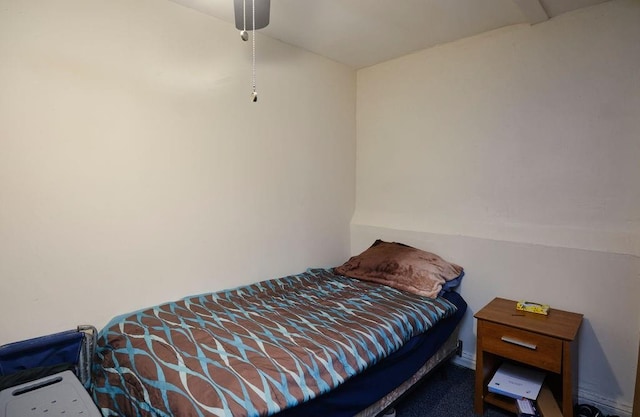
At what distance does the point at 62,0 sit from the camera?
1664 millimetres

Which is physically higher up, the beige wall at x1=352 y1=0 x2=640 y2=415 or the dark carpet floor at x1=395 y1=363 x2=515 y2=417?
the beige wall at x1=352 y1=0 x2=640 y2=415

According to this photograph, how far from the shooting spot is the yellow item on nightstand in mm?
2094

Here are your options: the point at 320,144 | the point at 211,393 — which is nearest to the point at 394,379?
the point at 211,393

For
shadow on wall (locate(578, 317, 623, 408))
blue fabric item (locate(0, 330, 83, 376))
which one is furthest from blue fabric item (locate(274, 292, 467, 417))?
blue fabric item (locate(0, 330, 83, 376))

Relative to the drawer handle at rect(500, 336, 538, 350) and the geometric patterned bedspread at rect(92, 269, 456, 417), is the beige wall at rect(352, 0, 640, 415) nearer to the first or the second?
the drawer handle at rect(500, 336, 538, 350)

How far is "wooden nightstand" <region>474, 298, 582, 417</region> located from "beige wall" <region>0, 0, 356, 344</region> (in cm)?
144

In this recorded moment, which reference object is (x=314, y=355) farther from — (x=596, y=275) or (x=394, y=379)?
(x=596, y=275)

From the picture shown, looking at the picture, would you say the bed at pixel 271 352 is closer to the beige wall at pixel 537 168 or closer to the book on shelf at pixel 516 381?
the book on shelf at pixel 516 381

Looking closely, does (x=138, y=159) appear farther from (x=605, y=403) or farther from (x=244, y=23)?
(x=605, y=403)

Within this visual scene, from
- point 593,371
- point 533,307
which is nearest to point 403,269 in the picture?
point 533,307

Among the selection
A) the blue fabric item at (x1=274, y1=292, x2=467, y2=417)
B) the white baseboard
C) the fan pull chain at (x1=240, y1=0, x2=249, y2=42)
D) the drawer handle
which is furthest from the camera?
→ the white baseboard

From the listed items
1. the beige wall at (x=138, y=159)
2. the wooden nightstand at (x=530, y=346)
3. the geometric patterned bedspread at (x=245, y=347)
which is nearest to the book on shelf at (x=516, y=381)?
the wooden nightstand at (x=530, y=346)

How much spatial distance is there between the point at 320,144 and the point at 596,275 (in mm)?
2065

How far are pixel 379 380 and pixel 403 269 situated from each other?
37.6 inches
